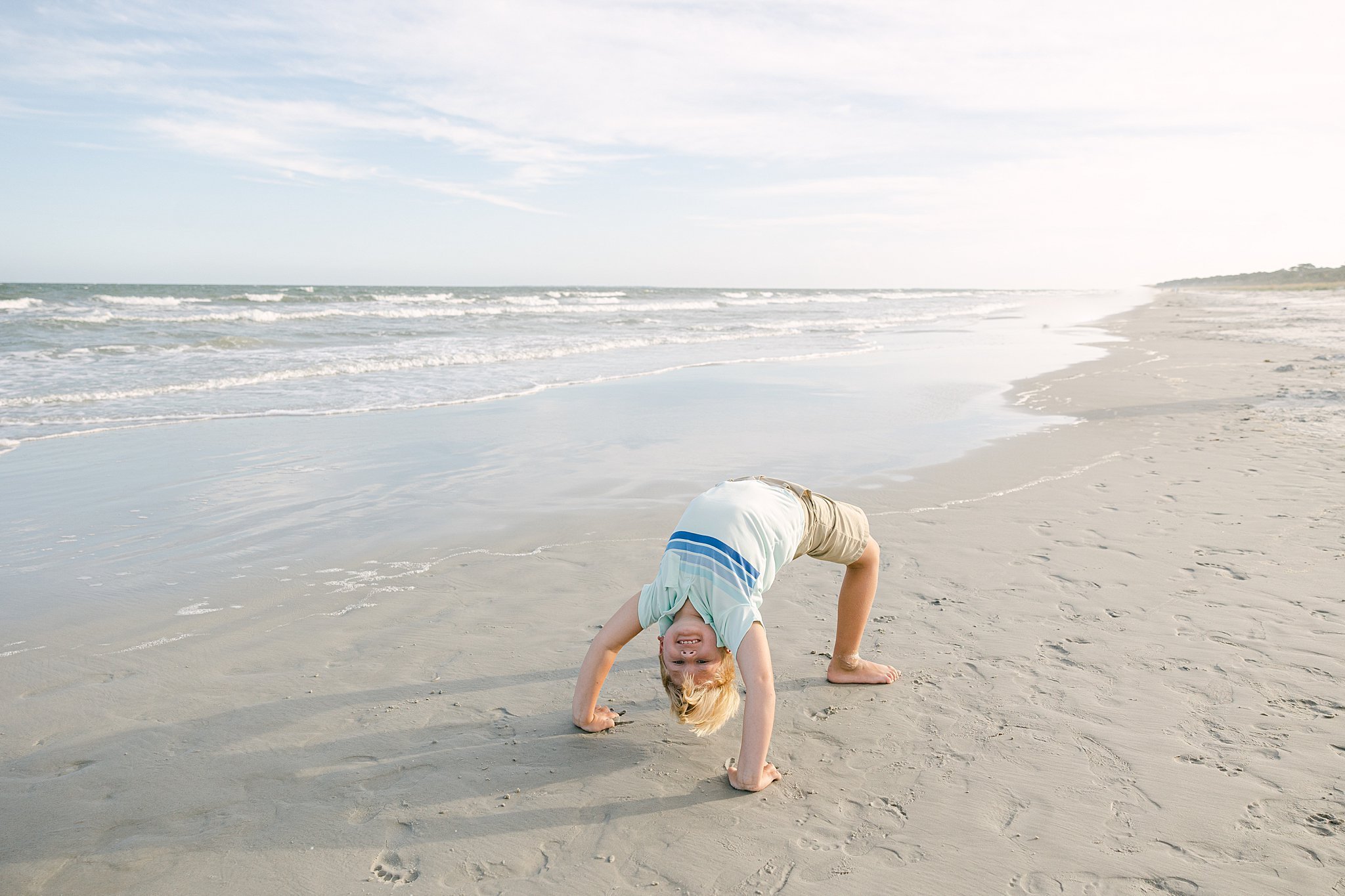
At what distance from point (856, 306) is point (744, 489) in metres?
46.9

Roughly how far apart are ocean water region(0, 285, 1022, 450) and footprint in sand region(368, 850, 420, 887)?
24.9 ft

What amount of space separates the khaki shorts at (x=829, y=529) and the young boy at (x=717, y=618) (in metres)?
0.06

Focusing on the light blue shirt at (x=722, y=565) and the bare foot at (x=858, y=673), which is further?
the bare foot at (x=858, y=673)

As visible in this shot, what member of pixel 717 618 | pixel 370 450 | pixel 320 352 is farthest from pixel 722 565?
pixel 320 352

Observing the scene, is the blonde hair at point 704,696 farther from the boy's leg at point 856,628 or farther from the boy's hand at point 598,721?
the boy's leg at point 856,628

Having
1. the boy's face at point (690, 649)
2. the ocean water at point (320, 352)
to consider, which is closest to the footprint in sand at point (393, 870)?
the boy's face at point (690, 649)

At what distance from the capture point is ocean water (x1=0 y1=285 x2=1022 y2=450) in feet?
33.4

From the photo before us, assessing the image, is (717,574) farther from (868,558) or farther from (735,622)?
(868,558)

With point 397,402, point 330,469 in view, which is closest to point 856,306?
point 397,402

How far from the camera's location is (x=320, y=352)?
55.1ft

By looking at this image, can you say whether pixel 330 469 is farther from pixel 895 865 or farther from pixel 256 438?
pixel 895 865

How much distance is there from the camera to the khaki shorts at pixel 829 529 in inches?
123

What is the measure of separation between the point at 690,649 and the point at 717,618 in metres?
0.13

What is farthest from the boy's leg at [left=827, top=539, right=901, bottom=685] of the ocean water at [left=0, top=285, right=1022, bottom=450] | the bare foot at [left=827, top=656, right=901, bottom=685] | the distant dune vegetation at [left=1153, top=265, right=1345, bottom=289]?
the distant dune vegetation at [left=1153, top=265, right=1345, bottom=289]
